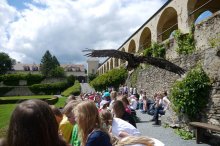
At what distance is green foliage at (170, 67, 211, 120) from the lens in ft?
34.3

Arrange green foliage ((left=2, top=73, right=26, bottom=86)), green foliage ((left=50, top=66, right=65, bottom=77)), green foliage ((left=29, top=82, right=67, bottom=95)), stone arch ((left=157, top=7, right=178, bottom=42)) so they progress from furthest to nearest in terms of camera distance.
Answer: green foliage ((left=50, top=66, right=65, bottom=77)) → green foliage ((left=2, top=73, right=26, bottom=86)) → green foliage ((left=29, top=82, right=67, bottom=95)) → stone arch ((left=157, top=7, right=178, bottom=42))

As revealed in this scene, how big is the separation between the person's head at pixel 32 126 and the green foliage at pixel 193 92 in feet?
29.5

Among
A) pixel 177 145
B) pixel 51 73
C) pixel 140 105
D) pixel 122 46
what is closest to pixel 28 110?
pixel 177 145

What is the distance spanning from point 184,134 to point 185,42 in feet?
21.0

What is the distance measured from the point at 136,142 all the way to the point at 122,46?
121ft

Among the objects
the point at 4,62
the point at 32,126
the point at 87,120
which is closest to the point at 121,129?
the point at 87,120

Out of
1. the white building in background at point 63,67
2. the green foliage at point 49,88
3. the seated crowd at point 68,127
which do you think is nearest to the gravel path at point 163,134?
the seated crowd at point 68,127

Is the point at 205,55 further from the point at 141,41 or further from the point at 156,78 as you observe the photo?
the point at 141,41

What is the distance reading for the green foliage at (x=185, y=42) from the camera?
49.8 feet

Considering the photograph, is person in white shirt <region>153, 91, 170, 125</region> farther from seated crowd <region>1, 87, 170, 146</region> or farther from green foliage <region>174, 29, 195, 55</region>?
seated crowd <region>1, 87, 170, 146</region>

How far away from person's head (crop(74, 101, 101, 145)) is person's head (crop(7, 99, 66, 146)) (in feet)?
3.69

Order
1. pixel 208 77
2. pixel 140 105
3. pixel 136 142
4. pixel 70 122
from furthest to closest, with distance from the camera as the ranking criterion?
pixel 140 105, pixel 208 77, pixel 70 122, pixel 136 142

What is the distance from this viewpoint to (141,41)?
101 ft

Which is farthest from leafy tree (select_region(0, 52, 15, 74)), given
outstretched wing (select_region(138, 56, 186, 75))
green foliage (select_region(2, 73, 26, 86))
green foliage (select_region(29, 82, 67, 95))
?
outstretched wing (select_region(138, 56, 186, 75))
